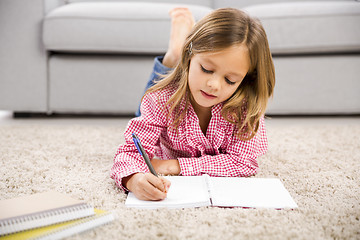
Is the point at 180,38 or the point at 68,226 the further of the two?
the point at 180,38

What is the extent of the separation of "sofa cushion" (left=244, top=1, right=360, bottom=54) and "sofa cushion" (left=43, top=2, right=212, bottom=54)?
0.50 m

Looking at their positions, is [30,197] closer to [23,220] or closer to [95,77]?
[23,220]

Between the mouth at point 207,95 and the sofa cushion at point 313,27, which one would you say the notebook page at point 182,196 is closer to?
the mouth at point 207,95

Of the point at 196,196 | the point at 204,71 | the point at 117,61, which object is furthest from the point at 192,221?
the point at 117,61

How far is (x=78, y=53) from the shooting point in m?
1.75

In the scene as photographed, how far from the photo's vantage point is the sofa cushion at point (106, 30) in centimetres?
165

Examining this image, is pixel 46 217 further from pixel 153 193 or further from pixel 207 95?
pixel 207 95

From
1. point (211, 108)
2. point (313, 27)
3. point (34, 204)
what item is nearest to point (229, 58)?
point (211, 108)

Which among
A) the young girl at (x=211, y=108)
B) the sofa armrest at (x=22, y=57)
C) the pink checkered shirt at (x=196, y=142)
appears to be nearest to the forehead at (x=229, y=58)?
the young girl at (x=211, y=108)

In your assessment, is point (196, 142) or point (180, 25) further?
point (180, 25)

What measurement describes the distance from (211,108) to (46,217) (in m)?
0.56

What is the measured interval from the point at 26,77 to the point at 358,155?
57.1 inches

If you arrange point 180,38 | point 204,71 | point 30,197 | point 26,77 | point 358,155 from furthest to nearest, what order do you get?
point 26,77 → point 180,38 → point 358,155 → point 204,71 → point 30,197

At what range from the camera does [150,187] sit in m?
0.71
